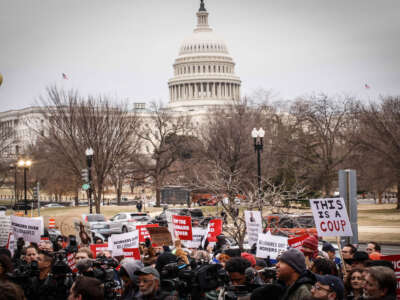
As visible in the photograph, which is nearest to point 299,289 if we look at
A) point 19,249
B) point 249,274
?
point 249,274

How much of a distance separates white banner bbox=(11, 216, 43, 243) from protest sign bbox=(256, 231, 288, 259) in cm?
400

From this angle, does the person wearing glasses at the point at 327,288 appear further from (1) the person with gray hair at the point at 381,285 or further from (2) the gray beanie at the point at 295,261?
(1) the person with gray hair at the point at 381,285

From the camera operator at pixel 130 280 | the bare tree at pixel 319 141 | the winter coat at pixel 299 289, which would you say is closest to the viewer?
the winter coat at pixel 299 289

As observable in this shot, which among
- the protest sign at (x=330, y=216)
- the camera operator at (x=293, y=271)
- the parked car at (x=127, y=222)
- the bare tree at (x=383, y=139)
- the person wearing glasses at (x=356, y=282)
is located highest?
the bare tree at (x=383, y=139)

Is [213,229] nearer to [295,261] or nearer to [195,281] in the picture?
[195,281]

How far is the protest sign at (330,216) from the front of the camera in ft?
38.0

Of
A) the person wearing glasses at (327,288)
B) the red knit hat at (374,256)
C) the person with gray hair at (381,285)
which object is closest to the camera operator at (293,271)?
the person wearing glasses at (327,288)

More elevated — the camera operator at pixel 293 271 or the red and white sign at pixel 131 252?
the camera operator at pixel 293 271

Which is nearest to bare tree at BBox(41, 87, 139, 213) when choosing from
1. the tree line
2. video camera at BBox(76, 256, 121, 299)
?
the tree line

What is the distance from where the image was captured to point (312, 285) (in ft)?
22.5

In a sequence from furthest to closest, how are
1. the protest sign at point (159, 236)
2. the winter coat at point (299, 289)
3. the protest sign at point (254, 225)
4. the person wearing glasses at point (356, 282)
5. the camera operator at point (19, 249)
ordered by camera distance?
1. the protest sign at point (159, 236)
2. the protest sign at point (254, 225)
3. the camera operator at point (19, 249)
4. the person wearing glasses at point (356, 282)
5. the winter coat at point (299, 289)

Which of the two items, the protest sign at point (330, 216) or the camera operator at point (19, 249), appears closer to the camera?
the protest sign at point (330, 216)

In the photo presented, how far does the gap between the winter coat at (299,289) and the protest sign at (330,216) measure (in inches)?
193

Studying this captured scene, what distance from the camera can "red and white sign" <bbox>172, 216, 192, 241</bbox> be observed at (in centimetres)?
1458
